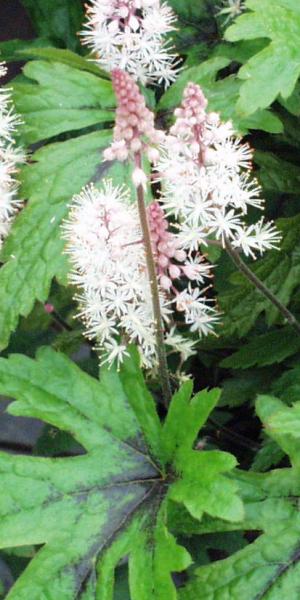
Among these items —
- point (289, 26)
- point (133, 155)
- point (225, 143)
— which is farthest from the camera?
point (289, 26)

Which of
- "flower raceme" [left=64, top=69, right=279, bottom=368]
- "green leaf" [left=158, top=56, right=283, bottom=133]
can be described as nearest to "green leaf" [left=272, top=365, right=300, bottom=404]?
"flower raceme" [left=64, top=69, right=279, bottom=368]

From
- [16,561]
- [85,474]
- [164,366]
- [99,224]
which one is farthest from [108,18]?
[16,561]

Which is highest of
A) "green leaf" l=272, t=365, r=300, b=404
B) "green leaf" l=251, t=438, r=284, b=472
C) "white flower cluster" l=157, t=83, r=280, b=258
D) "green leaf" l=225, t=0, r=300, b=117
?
"green leaf" l=225, t=0, r=300, b=117

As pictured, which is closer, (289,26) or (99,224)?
(99,224)

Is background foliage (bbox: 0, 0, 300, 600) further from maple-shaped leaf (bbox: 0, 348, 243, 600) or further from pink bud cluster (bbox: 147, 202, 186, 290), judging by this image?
pink bud cluster (bbox: 147, 202, 186, 290)

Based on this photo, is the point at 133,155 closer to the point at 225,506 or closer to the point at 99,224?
the point at 99,224

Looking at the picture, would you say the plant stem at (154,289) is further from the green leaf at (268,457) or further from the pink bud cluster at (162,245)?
the green leaf at (268,457)

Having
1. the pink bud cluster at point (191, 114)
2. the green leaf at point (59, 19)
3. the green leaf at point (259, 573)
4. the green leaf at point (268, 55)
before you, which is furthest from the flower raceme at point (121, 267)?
the green leaf at point (59, 19)
